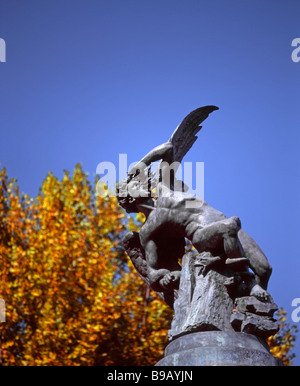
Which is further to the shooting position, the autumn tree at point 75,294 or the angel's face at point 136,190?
the autumn tree at point 75,294

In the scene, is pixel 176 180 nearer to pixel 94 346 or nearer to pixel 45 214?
pixel 94 346

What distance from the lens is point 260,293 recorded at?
14.4ft

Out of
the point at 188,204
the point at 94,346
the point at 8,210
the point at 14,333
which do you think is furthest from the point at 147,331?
the point at 188,204

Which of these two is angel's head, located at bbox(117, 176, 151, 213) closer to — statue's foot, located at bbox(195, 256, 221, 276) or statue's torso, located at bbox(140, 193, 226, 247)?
statue's torso, located at bbox(140, 193, 226, 247)

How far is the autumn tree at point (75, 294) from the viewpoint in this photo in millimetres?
12242

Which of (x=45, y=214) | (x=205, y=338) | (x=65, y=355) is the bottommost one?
(x=205, y=338)

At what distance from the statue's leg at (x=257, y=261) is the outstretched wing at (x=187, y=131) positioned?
1.38 meters

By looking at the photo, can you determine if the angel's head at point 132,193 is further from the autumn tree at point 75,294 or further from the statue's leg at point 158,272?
the autumn tree at point 75,294

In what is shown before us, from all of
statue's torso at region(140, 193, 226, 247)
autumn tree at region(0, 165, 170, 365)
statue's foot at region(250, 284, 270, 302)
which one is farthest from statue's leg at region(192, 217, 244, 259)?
autumn tree at region(0, 165, 170, 365)

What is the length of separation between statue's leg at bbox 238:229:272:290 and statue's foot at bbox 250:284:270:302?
15cm

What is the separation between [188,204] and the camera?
4.93m

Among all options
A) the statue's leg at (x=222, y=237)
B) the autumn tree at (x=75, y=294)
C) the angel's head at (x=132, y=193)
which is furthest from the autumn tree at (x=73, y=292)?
the statue's leg at (x=222, y=237)

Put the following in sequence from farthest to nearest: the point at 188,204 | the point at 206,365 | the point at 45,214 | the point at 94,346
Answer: the point at 45,214, the point at 94,346, the point at 188,204, the point at 206,365
